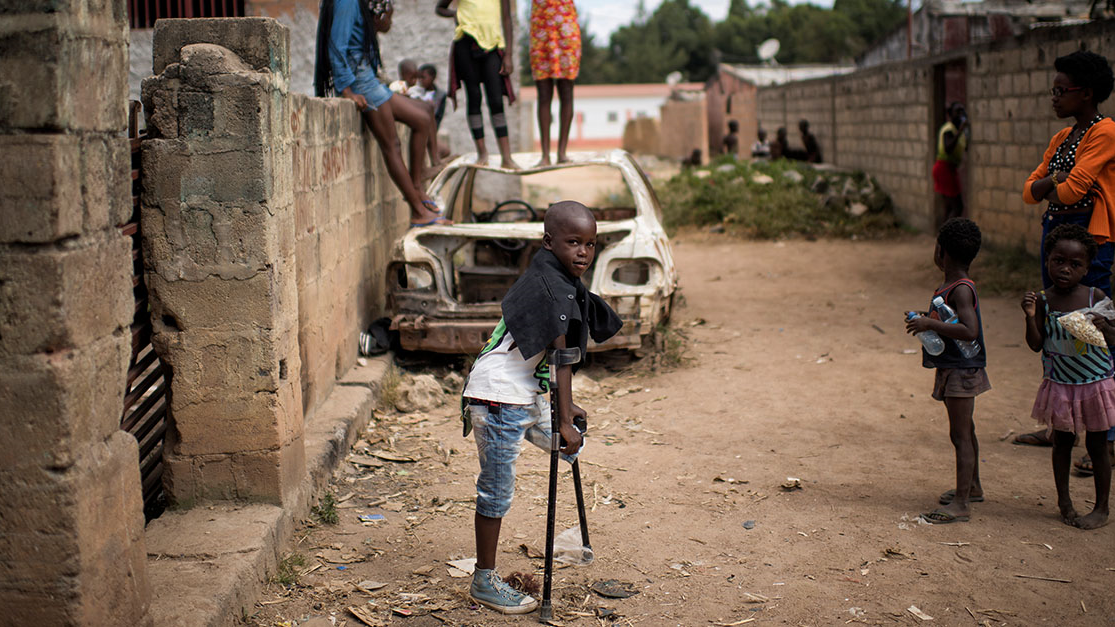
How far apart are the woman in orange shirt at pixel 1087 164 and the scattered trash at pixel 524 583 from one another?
9.12 feet

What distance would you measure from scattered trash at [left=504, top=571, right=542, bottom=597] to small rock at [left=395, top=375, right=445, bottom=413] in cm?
253

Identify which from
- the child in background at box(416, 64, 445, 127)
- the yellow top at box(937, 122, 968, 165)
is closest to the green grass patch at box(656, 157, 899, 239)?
the yellow top at box(937, 122, 968, 165)

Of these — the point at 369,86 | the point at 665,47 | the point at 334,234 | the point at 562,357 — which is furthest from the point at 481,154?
the point at 665,47

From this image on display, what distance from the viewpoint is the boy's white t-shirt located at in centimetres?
354

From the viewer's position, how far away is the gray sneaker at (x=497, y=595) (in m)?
3.57

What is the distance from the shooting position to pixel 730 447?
553cm

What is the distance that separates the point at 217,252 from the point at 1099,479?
369 cm

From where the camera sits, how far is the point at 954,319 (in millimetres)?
4195

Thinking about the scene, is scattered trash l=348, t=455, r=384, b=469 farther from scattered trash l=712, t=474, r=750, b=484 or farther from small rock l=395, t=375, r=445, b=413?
scattered trash l=712, t=474, r=750, b=484

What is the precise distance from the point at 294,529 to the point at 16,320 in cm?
198

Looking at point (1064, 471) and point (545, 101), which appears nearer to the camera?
point (1064, 471)

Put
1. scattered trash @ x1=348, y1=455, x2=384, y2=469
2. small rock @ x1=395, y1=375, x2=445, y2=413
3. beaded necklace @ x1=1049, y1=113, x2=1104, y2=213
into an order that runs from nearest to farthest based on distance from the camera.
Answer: beaded necklace @ x1=1049, y1=113, x2=1104, y2=213 → scattered trash @ x1=348, y1=455, x2=384, y2=469 → small rock @ x1=395, y1=375, x2=445, y2=413

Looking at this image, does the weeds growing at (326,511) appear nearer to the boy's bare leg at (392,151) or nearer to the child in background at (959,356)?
the child in background at (959,356)

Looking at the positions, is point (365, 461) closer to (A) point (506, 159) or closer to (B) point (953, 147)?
(A) point (506, 159)
